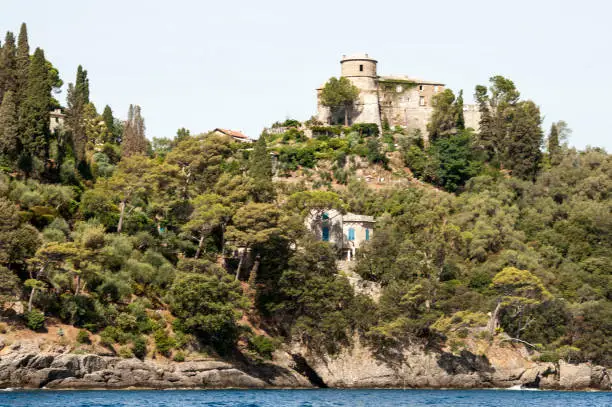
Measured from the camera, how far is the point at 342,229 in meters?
91.9

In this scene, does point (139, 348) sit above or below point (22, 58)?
below

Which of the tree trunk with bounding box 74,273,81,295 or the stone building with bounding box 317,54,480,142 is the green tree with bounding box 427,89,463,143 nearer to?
the stone building with bounding box 317,54,480,142

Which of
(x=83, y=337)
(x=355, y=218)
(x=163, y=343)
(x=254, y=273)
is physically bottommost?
(x=163, y=343)

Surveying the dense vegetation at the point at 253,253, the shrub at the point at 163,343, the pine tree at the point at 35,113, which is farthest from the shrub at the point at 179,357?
the pine tree at the point at 35,113

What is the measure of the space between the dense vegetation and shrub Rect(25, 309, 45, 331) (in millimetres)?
88

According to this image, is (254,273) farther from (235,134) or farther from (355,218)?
(235,134)

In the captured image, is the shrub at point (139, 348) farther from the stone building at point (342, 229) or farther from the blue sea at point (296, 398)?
the stone building at point (342, 229)

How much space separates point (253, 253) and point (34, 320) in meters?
20.3

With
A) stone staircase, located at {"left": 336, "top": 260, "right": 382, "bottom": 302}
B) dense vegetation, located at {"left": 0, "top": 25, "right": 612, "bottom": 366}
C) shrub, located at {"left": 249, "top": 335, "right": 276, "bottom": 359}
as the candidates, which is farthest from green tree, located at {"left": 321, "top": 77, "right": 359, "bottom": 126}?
shrub, located at {"left": 249, "top": 335, "right": 276, "bottom": 359}

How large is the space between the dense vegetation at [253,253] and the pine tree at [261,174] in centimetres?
17

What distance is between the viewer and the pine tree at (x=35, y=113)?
84.0m

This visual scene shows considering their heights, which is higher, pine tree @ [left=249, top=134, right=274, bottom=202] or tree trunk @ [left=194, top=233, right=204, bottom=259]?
pine tree @ [left=249, top=134, right=274, bottom=202]

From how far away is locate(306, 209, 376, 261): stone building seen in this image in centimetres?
9094

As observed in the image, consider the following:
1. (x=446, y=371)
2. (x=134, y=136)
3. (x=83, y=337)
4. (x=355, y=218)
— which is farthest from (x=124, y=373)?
(x=134, y=136)
